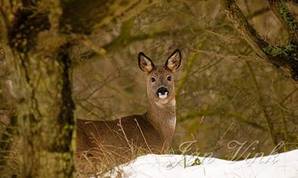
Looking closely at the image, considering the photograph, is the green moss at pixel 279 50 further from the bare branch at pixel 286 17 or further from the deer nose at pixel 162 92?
the deer nose at pixel 162 92

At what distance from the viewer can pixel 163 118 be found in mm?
11211

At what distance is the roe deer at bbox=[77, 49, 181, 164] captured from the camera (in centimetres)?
992

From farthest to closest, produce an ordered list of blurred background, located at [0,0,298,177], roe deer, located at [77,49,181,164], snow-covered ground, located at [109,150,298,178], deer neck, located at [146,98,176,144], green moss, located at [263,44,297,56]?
blurred background, located at [0,0,298,177] → deer neck, located at [146,98,176,144] → roe deer, located at [77,49,181,164] → green moss, located at [263,44,297,56] → snow-covered ground, located at [109,150,298,178]

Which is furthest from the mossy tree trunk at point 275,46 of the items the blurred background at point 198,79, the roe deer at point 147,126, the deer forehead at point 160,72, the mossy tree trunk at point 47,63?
the blurred background at point 198,79

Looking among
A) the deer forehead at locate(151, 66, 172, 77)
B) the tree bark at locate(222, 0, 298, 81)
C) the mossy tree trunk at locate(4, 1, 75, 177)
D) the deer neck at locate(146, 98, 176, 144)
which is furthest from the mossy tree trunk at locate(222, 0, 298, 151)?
the deer forehead at locate(151, 66, 172, 77)

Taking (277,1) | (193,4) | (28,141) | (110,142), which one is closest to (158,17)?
(193,4)

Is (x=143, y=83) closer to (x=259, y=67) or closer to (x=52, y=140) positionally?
(x=259, y=67)

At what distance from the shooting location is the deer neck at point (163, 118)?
11055mm

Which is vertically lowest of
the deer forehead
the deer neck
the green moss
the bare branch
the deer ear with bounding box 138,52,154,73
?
the deer neck

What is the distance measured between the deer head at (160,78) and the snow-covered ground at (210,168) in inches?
162

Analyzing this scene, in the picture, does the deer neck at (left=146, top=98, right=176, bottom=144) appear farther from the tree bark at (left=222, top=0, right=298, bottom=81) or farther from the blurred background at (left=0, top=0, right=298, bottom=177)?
the tree bark at (left=222, top=0, right=298, bottom=81)

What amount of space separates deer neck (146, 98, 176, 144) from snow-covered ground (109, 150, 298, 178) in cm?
372

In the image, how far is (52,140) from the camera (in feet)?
17.8

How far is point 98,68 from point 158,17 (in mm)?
1353
